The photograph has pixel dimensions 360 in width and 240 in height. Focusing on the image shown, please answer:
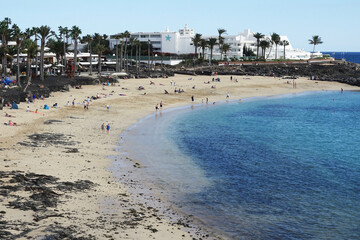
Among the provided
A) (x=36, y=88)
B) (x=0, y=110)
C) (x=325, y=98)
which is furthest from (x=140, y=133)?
(x=325, y=98)

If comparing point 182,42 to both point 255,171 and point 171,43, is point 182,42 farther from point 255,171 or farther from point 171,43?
point 255,171

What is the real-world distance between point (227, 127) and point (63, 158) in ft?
90.4

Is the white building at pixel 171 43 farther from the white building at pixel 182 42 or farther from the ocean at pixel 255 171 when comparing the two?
the ocean at pixel 255 171

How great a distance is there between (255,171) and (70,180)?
47.2 feet

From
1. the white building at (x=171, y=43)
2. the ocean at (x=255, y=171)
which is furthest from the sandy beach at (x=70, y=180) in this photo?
the white building at (x=171, y=43)

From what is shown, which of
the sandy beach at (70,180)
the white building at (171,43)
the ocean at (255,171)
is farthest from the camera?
the white building at (171,43)

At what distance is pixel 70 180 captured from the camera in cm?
2723

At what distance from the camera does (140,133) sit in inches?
1869

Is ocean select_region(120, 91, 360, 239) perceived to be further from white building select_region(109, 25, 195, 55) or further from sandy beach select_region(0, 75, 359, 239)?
white building select_region(109, 25, 195, 55)

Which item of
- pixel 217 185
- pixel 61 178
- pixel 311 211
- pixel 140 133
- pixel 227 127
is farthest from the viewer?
pixel 227 127

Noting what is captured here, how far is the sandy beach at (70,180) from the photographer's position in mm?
20094

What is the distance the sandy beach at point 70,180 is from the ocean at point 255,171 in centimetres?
239

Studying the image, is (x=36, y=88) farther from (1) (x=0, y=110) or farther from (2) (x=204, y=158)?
(2) (x=204, y=158)

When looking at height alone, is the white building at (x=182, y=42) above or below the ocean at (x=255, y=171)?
above
